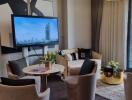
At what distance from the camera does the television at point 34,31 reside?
463 cm

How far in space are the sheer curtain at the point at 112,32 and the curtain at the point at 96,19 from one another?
0.14 meters

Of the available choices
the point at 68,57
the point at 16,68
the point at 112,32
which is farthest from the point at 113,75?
the point at 16,68

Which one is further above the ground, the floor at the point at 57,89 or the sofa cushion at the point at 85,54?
the sofa cushion at the point at 85,54

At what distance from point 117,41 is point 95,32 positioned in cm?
92

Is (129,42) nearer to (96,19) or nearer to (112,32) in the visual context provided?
(112,32)

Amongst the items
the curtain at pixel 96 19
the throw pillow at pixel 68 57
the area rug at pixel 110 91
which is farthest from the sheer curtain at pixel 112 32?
the area rug at pixel 110 91

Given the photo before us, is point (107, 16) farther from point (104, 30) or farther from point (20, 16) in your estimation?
point (20, 16)

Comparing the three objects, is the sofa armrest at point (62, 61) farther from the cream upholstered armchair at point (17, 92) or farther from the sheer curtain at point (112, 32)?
the cream upholstered armchair at point (17, 92)

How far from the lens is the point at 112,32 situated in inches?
237

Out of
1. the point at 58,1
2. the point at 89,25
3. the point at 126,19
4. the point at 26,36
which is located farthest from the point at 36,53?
the point at 126,19

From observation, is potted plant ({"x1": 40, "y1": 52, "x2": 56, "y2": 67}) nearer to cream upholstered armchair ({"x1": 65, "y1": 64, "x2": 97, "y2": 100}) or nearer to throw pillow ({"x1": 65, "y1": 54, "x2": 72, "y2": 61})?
throw pillow ({"x1": 65, "y1": 54, "x2": 72, "y2": 61})

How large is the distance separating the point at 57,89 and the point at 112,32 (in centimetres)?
281

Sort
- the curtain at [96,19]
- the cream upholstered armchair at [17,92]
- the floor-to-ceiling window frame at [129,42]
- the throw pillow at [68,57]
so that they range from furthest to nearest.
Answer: the curtain at [96,19] → the floor-to-ceiling window frame at [129,42] → the throw pillow at [68,57] → the cream upholstered armchair at [17,92]

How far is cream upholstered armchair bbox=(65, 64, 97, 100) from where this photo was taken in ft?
10.5
